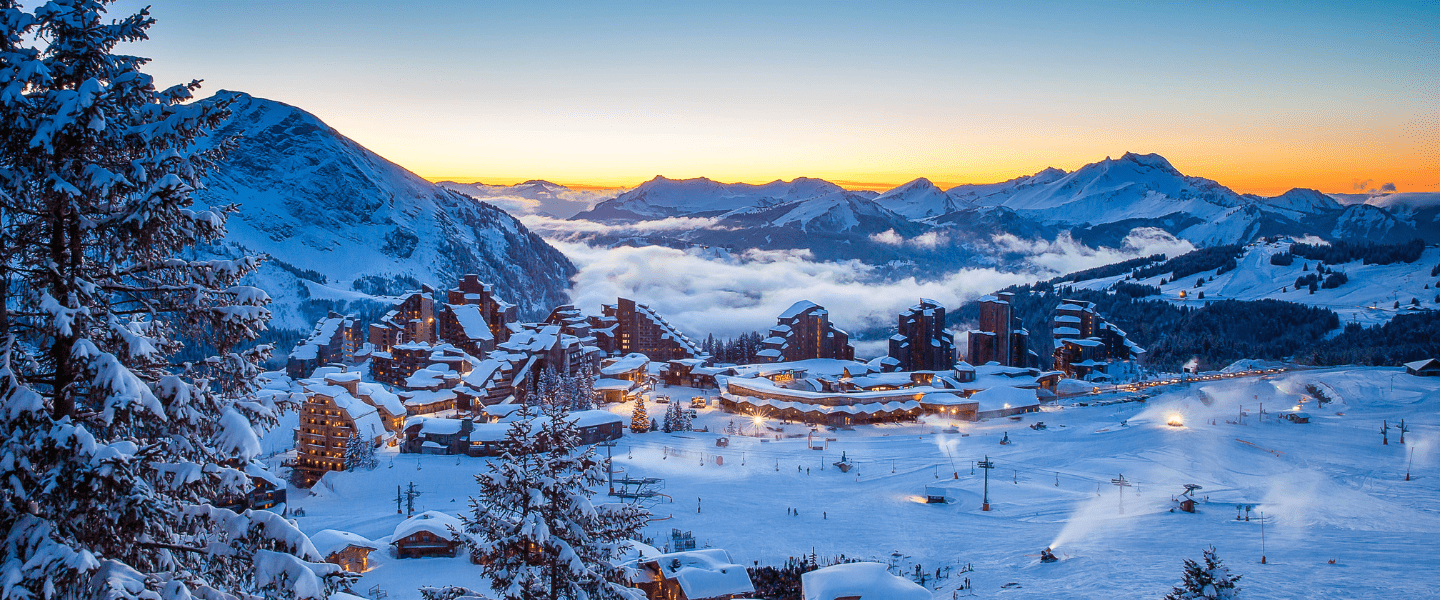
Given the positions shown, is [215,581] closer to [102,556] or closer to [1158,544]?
[102,556]

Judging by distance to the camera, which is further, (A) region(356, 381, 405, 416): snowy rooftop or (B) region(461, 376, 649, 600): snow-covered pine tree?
(A) region(356, 381, 405, 416): snowy rooftop

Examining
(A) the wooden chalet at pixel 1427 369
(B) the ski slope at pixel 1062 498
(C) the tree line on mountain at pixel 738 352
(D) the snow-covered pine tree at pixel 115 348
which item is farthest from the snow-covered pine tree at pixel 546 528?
(C) the tree line on mountain at pixel 738 352

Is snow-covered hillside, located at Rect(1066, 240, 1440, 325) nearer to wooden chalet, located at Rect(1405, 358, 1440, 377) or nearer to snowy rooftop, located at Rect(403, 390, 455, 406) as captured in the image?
wooden chalet, located at Rect(1405, 358, 1440, 377)

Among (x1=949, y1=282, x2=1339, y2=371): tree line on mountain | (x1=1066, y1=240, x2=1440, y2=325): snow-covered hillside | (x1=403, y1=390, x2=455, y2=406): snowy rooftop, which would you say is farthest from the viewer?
(x1=1066, y1=240, x2=1440, y2=325): snow-covered hillside

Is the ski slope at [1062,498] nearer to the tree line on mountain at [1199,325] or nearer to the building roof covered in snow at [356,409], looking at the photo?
the building roof covered in snow at [356,409]

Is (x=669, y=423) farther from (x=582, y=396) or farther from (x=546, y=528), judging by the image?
(x=546, y=528)

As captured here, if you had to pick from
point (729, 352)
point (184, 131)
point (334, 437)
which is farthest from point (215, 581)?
point (729, 352)

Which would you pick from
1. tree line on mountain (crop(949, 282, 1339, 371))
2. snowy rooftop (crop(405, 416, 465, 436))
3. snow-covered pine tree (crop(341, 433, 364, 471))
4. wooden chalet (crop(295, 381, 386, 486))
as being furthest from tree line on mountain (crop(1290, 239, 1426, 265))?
wooden chalet (crop(295, 381, 386, 486))
